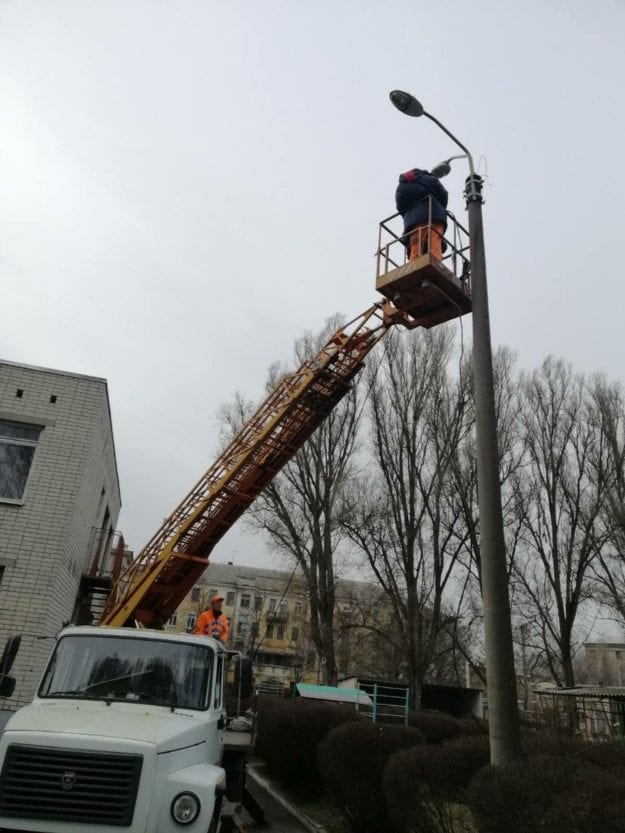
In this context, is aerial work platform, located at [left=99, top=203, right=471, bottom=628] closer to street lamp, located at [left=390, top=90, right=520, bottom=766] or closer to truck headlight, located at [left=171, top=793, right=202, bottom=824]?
street lamp, located at [left=390, top=90, right=520, bottom=766]

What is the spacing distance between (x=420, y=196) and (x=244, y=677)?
7721mm

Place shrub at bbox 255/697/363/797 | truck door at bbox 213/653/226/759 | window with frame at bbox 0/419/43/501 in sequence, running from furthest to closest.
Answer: window with frame at bbox 0/419/43/501
shrub at bbox 255/697/363/797
truck door at bbox 213/653/226/759

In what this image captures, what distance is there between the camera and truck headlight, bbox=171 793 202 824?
424 centimetres

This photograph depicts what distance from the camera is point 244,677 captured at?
6230 millimetres

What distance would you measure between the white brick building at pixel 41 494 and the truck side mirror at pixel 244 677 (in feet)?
19.6

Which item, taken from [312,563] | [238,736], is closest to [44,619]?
[238,736]

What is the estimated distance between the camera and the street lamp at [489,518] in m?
4.89

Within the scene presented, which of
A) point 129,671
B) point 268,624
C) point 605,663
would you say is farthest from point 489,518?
point 605,663

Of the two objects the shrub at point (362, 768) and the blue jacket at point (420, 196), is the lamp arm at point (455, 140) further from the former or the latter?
the shrub at point (362, 768)

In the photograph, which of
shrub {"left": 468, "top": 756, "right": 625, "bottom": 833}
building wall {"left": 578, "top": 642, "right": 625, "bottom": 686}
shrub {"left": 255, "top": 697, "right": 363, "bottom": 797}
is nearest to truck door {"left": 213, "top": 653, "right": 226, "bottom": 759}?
shrub {"left": 468, "top": 756, "right": 625, "bottom": 833}

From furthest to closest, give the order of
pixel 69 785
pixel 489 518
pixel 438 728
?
pixel 438 728 < pixel 489 518 < pixel 69 785

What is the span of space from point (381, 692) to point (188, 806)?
19.8 metres

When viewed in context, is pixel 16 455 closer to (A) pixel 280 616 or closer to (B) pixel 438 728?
(B) pixel 438 728

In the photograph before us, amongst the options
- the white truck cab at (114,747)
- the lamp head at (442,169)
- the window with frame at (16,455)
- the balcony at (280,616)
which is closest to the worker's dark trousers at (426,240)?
the lamp head at (442,169)
